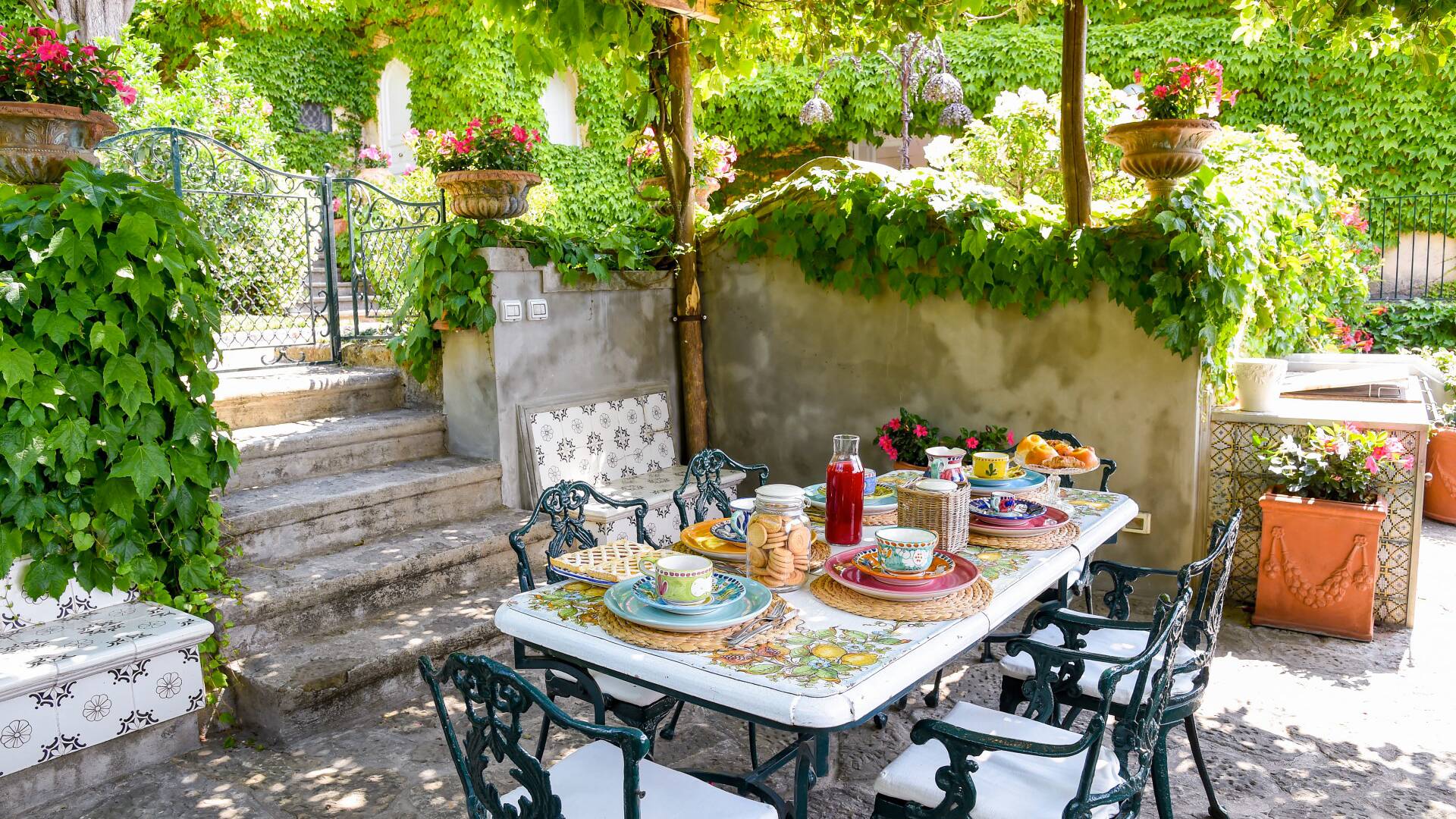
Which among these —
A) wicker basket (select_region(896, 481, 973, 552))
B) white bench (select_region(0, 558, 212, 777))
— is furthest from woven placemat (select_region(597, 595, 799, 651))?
white bench (select_region(0, 558, 212, 777))

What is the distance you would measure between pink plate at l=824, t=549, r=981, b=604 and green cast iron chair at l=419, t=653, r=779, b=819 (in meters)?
0.48

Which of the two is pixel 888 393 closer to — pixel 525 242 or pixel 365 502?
pixel 525 242

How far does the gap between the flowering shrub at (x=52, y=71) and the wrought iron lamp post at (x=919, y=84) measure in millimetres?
6475

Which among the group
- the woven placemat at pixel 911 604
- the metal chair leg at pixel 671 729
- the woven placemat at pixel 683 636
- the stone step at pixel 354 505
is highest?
the woven placemat at pixel 911 604

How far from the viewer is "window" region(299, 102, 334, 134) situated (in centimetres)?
1238

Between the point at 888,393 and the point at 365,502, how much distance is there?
2.56 m

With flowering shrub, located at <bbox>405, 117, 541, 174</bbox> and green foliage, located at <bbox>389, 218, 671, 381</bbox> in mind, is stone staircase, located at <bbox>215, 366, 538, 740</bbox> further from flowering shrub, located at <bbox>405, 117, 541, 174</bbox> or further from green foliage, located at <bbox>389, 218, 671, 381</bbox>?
flowering shrub, located at <bbox>405, 117, 541, 174</bbox>

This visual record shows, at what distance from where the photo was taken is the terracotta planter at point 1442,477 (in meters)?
5.59

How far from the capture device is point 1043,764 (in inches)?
77.2

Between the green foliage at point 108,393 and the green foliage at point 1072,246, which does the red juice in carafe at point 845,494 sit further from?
the green foliage at point 1072,246

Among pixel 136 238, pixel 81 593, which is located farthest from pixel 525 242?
pixel 81 593

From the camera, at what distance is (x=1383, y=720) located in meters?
3.13

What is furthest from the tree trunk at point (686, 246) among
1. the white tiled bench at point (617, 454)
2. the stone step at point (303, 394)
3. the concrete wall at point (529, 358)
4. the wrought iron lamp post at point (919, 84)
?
the wrought iron lamp post at point (919, 84)

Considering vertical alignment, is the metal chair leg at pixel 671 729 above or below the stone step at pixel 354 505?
below
